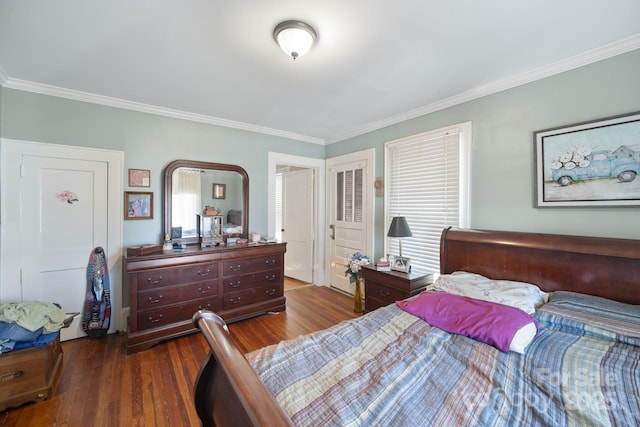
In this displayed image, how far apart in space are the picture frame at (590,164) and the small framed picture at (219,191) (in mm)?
3345

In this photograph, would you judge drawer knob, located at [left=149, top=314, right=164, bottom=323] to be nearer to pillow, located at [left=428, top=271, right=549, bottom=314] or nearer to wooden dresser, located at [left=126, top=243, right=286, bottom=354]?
wooden dresser, located at [left=126, top=243, right=286, bottom=354]

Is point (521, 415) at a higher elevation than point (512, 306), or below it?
below

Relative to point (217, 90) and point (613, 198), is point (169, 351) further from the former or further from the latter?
point (613, 198)

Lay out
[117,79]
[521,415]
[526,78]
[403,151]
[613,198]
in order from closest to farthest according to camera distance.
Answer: [521,415], [613,198], [526,78], [117,79], [403,151]

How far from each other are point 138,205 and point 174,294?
43.3 inches

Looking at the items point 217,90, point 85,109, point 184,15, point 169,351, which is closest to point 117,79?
point 85,109

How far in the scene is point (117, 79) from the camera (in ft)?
7.46

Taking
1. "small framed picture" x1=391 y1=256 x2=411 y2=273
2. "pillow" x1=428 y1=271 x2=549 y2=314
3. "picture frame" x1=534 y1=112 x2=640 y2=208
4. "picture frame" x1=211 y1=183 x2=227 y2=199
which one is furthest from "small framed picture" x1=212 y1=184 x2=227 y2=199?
"picture frame" x1=534 y1=112 x2=640 y2=208

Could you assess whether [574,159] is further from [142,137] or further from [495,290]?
[142,137]

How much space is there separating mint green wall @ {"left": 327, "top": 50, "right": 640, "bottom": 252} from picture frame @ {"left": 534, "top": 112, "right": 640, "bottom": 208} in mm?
63

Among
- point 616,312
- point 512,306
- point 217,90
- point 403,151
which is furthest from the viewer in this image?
point 403,151

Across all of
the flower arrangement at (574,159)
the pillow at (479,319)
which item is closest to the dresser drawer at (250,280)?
the pillow at (479,319)

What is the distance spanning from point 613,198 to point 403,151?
1823mm

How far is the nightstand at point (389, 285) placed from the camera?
2455mm
